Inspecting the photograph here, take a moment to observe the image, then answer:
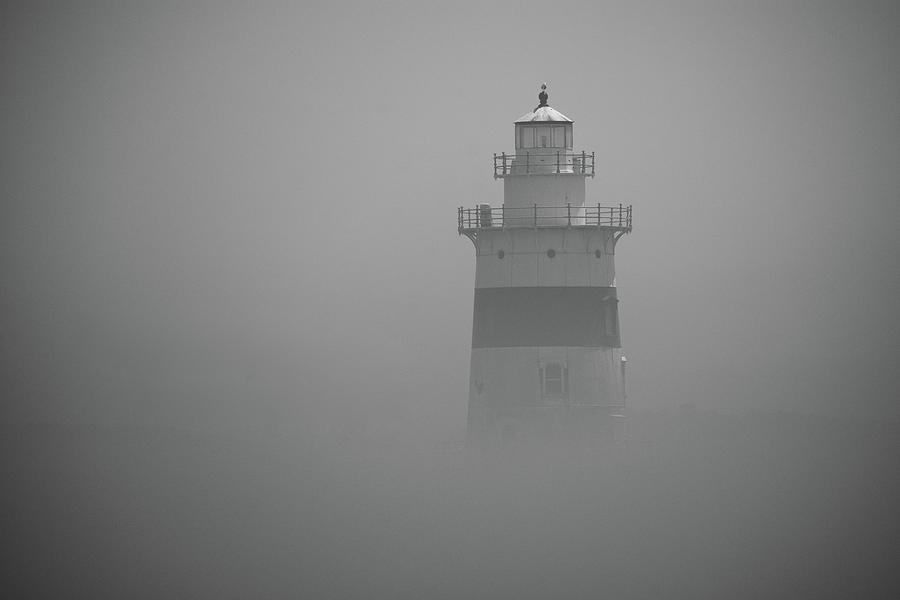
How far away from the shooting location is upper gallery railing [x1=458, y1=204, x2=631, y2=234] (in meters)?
48.5

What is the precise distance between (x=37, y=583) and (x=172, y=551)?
10.6ft

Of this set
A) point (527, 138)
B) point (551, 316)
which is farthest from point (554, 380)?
point (527, 138)

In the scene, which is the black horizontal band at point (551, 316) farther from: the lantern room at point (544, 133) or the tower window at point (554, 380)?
the lantern room at point (544, 133)

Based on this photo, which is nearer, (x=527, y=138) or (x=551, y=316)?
(x=551, y=316)

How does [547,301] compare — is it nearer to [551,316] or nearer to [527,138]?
[551,316]

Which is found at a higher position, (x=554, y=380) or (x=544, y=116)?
(x=544, y=116)

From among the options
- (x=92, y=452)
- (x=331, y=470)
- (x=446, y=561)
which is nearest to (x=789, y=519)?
(x=446, y=561)

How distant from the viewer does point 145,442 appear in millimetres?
57000

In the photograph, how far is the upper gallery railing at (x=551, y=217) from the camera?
4853 centimetres

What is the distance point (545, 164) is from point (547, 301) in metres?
3.82

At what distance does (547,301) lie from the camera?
1898 inches

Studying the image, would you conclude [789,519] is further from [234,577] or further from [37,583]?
[37,583]

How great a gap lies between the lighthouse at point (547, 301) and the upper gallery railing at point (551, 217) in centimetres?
3

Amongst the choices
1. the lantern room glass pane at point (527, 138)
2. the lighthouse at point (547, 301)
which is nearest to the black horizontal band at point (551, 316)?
the lighthouse at point (547, 301)
